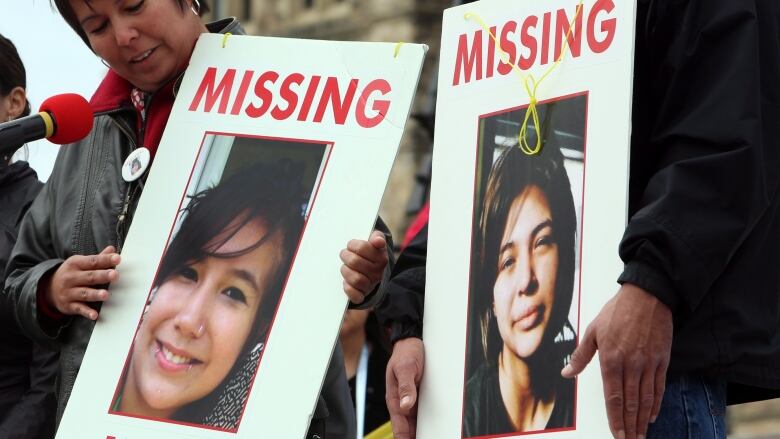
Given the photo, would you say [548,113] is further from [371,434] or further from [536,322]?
[371,434]

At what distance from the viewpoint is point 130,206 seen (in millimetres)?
3412

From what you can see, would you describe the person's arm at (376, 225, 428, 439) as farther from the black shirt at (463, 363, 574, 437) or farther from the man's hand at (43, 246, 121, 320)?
the man's hand at (43, 246, 121, 320)

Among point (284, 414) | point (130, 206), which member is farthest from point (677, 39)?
point (130, 206)

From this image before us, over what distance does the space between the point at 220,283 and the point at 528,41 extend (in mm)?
827

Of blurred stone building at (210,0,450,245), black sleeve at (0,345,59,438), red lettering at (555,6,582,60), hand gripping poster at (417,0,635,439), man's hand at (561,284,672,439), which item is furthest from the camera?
blurred stone building at (210,0,450,245)

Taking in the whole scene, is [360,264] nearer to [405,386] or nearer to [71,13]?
[405,386]

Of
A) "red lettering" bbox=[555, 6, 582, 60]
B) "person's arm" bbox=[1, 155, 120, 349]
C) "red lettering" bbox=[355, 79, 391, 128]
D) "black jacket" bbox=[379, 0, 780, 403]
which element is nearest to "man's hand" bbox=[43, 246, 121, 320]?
"person's arm" bbox=[1, 155, 120, 349]

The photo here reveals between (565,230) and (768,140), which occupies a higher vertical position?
(768,140)

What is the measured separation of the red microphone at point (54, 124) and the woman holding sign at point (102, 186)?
→ 0.50 ft

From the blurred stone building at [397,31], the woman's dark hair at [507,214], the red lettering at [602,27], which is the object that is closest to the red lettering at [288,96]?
the woman's dark hair at [507,214]

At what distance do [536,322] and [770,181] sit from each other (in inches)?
19.4

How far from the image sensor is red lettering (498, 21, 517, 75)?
117 inches

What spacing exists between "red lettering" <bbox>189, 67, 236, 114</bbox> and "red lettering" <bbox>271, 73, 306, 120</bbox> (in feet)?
0.45

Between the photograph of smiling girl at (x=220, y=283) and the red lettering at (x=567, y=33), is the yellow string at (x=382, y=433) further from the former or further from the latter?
the red lettering at (x=567, y=33)
